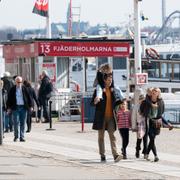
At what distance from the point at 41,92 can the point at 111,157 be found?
13.0 metres

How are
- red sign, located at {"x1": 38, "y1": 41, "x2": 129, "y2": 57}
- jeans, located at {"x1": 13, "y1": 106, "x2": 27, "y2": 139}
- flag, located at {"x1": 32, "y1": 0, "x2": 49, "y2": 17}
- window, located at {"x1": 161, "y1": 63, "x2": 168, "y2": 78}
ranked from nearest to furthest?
jeans, located at {"x1": 13, "y1": 106, "x2": 27, "y2": 139}, red sign, located at {"x1": 38, "y1": 41, "x2": 129, "y2": 57}, flag, located at {"x1": 32, "y1": 0, "x2": 49, "y2": 17}, window, located at {"x1": 161, "y1": 63, "x2": 168, "y2": 78}

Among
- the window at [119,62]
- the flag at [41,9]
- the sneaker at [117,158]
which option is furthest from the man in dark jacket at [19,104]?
the flag at [41,9]

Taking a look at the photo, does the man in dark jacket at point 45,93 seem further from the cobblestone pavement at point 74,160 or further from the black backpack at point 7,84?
the cobblestone pavement at point 74,160

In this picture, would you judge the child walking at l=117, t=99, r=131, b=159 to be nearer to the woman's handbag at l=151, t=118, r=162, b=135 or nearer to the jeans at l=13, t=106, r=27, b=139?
the woman's handbag at l=151, t=118, r=162, b=135

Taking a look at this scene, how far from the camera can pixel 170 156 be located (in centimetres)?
1816

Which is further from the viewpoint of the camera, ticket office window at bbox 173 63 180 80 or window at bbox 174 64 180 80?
window at bbox 174 64 180 80

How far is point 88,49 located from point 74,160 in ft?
61.0

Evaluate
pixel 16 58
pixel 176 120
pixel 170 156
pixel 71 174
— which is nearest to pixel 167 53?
pixel 16 58

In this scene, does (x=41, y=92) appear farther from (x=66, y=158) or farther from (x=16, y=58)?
(x=66, y=158)

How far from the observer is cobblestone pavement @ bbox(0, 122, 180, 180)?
46.7ft

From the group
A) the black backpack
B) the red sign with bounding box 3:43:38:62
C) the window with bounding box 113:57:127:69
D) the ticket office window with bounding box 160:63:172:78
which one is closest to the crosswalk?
the black backpack

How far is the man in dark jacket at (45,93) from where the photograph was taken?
3007 cm

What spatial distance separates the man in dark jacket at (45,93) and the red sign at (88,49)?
13.7 feet

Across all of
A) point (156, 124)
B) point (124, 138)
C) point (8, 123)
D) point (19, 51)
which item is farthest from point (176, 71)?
point (156, 124)
